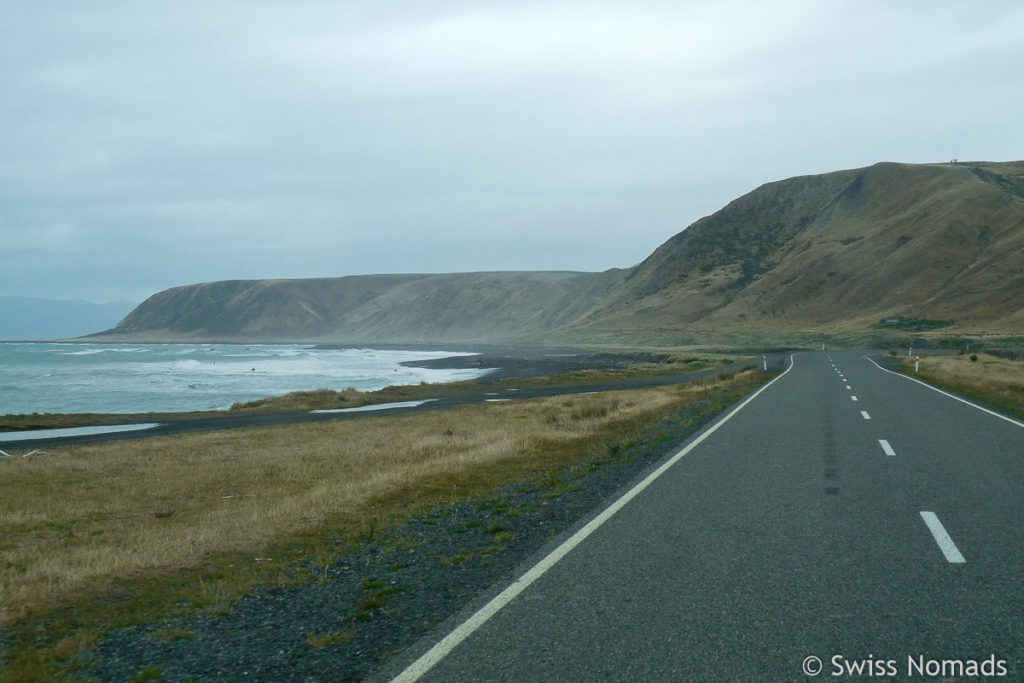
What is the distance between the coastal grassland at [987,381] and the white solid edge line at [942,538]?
13459 millimetres

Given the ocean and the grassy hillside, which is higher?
the grassy hillside

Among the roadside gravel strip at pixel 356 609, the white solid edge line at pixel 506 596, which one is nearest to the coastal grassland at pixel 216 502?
the roadside gravel strip at pixel 356 609

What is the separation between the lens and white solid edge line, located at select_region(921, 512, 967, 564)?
7.20 meters

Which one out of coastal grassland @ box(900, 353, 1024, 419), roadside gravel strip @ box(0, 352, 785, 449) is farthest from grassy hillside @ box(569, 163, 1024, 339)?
roadside gravel strip @ box(0, 352, 785, 449)

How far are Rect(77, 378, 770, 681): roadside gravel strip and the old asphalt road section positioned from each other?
37cm

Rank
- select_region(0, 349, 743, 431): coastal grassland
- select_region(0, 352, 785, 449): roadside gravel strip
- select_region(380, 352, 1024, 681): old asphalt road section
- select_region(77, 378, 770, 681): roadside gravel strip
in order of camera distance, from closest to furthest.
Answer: select_region(380, 352, 1024, 681): old asphalt road section → select_region(77, 378, 770, 681): roadside gravel strip → select_region(0, 352, 785, 449): roadside gravel strip → select_region(0, 349, 743, 431): coastal grassland

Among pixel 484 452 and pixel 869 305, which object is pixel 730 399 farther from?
pixel 869 305

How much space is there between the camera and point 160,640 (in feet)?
19.4

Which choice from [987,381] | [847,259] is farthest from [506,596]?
[847,259]

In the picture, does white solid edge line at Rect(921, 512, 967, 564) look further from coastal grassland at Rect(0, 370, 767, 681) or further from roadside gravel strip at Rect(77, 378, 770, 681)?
coastal grassland at Rect(0, 370, 767, 681)

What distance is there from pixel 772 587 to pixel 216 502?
1026cm

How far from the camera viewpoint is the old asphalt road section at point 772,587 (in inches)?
196

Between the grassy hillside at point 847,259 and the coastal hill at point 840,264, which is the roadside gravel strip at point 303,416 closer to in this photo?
the coastal hill at point 840,264

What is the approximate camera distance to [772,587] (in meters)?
6.43
